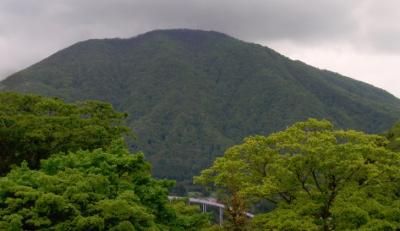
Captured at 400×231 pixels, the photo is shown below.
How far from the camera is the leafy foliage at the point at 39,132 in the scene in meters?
29.2

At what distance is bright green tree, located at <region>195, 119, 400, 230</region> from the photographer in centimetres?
2223

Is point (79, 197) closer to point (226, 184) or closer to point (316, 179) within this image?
point (226, 184)

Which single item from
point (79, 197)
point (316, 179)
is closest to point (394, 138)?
point (316, 179)

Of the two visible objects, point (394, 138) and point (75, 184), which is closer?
point (75, 184)

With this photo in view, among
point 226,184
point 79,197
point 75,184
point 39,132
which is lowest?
point 226,184

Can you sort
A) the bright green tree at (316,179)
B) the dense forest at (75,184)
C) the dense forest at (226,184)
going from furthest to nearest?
the bright green tree at (316,179)
the dense forest at (226,184)
the dense forest at (75,184)

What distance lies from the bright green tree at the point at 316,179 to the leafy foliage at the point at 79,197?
16.1ft

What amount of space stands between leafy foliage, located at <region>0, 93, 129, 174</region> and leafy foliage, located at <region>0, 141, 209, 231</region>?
8.06m

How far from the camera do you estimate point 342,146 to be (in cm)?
2302

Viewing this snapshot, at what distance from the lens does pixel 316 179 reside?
80.9 feet

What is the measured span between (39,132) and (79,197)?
12521 mm

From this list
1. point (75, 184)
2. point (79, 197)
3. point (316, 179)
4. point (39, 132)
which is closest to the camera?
point (79, 197)

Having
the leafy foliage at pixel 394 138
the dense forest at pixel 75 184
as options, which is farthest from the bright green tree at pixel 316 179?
the leafy foliage at pixel 394 138

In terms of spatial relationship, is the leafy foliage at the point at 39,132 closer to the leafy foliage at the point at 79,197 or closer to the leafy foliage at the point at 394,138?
the leafy foliage at the point at 79,197
